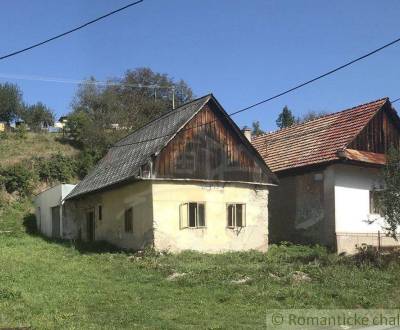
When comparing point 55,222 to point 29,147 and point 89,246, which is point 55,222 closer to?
point 89,246

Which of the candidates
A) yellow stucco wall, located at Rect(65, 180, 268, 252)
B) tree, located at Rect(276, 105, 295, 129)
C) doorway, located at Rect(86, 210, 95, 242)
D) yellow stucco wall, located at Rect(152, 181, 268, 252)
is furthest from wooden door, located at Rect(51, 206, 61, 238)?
tree, located at Rect(276, 105, 295, 129)

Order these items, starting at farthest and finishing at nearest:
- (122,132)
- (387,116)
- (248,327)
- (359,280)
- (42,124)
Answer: (42,124)
(122,132)
(387,116)
(359,280)
(248,327)

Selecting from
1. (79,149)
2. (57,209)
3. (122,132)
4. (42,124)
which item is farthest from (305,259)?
(42,124)

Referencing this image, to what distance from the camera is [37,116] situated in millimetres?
69562

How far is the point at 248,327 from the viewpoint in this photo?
10141 millimetres

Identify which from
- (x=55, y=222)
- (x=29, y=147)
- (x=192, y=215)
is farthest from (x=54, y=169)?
(x=192, y=215)

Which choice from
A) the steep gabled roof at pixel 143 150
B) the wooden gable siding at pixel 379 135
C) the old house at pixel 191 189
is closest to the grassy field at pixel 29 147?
the steep gabled roof at pixel 143 150

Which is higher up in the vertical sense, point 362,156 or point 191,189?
point 362,156

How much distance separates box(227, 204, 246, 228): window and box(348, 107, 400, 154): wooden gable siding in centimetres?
512

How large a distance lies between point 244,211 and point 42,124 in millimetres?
50557

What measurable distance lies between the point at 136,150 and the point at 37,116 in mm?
47629

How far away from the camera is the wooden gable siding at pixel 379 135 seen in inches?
963

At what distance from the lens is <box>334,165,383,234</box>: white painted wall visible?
2342 centimetres

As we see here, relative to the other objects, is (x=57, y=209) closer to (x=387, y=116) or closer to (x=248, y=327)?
(x=387, y=116)
